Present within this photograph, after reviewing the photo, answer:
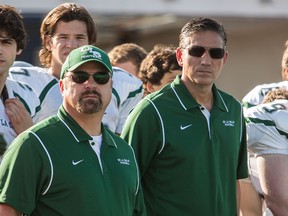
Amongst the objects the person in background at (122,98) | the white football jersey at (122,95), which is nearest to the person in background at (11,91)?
the person in background at (122,98)

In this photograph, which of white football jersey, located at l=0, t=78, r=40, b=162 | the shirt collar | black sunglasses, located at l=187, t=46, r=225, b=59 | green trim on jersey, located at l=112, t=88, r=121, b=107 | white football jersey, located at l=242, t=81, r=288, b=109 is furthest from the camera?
white football jersey, located at l=242, t=81, r=288, b=109

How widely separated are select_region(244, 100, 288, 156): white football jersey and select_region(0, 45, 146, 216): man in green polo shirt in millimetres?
1335

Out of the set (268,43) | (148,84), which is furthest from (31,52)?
(148,84)

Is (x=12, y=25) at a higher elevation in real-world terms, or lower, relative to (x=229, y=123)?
higher

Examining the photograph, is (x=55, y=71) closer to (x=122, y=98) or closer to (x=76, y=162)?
(x=122, y=98)

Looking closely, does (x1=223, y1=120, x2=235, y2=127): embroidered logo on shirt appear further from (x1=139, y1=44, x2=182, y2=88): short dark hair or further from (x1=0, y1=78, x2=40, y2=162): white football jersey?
(x1=139, y1=44, x2=182, y2=88): short dark hair

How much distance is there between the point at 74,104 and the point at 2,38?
2.94 feet

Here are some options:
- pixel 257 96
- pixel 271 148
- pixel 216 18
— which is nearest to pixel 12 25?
pixel 271 148

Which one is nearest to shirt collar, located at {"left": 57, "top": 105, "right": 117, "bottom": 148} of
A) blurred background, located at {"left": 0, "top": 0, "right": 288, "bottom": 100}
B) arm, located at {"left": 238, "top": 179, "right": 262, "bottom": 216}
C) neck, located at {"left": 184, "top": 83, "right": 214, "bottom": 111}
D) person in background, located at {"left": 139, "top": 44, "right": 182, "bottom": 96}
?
neck, located at {"left": 184, "top": 83, "right": 214, "bottom": 111}

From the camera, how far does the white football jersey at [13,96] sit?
19.1 feet

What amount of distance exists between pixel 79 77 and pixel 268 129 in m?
1.75

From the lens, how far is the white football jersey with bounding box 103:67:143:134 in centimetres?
717

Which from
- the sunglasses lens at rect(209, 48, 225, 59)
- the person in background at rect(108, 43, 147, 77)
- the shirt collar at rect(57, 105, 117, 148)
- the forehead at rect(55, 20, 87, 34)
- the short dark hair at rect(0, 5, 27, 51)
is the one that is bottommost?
the person in background at rect(108, 43, 147, 77)

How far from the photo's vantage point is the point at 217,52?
20.1 feet
